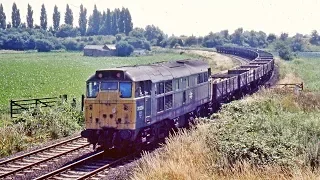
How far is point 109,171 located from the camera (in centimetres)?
1555

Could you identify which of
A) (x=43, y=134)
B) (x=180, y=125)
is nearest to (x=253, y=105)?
(x=180, y=125)

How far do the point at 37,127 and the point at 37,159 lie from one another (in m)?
5.49

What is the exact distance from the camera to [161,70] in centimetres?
1953

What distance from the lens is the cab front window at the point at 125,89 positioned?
55.7 ft

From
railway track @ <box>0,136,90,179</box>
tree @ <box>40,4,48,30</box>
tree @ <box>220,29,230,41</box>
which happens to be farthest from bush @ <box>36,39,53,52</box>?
railway track @ <box>0,136,90,179</box>

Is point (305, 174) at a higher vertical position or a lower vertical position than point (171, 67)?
lower

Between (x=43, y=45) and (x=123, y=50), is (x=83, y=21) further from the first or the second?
(x=123, y=50)

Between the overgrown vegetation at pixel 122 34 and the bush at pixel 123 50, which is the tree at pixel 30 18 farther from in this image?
the bush at pixel 123 50

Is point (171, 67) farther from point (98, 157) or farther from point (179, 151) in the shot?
point (179, 151)

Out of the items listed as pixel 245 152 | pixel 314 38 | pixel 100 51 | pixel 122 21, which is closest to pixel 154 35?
pixel 122 21

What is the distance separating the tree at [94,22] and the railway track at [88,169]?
132 metres

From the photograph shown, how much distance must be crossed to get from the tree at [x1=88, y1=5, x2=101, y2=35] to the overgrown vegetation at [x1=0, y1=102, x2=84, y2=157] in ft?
406

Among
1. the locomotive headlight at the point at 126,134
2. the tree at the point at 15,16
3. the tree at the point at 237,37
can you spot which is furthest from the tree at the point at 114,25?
the locomotive headlight at the point at 126,134

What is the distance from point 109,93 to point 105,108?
0.54 meters
